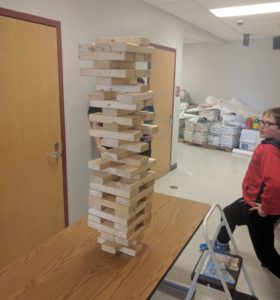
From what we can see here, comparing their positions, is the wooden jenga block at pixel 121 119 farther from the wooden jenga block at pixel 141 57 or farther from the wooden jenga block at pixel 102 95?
the wooden jenga block at pixel 141 57

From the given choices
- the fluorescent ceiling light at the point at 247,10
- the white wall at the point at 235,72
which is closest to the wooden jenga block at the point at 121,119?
the fluorescent ceiling light at the point at 247,10

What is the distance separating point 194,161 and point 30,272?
4982mm

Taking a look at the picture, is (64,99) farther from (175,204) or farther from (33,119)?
(175,204)

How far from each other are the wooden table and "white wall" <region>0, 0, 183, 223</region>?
134cm

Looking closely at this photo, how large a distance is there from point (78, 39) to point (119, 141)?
1.80 meters

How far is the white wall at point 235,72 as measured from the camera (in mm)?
7445

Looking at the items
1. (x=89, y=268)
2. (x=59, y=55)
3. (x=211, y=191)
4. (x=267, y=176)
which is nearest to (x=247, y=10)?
(x=211, y=191)

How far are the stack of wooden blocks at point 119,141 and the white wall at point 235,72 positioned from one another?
6837 mm

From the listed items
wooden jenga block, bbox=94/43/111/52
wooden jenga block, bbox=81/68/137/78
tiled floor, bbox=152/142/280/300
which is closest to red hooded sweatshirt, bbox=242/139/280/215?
tiled floor, bbox=152/142/280/300


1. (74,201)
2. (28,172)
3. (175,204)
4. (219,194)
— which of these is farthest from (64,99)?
(219,194)

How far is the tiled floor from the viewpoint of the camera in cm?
248

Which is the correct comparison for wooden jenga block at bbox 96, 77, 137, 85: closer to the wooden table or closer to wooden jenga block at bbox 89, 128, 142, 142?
wooden jenga block at bbox 89, 128, 142, 142

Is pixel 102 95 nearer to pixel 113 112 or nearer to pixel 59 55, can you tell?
pixel 113 112

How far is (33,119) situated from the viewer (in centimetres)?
252
